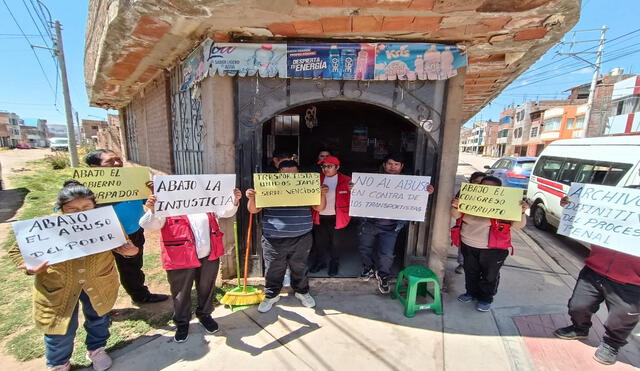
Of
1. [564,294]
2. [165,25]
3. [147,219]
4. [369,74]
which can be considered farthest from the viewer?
[564,294]

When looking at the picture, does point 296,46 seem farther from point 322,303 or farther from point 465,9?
point 322,303

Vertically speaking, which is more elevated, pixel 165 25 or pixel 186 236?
pixel 165 25

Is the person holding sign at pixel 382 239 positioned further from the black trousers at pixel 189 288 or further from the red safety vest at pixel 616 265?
the black trousers at pixel 189 288

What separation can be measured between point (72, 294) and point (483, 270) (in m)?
3.88

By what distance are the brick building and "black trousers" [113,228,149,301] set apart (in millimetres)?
942

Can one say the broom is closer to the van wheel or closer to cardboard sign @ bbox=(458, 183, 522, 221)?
cardboard sign @ bbox=(458, 183, 522, 221)

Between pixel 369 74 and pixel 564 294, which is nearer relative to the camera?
pixel 369 74

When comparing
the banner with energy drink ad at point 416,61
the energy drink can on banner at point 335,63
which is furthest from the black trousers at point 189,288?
the banner with energy drink ad at point 416,61

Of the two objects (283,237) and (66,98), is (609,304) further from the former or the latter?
(66,98)

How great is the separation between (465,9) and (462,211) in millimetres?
1923

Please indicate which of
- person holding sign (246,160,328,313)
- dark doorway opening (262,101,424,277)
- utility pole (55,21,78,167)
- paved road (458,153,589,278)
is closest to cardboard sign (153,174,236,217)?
person holding sign (246,160,328,313)

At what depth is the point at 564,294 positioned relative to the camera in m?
3.77

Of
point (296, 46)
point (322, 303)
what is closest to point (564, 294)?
point (322, 303)

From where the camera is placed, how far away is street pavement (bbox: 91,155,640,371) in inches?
97.0
